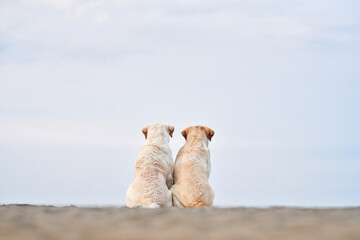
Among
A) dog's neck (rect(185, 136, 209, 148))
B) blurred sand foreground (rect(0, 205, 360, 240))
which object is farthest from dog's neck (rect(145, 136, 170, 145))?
Answer: blurred sand foreground (rect(0, 205, 360, 240))

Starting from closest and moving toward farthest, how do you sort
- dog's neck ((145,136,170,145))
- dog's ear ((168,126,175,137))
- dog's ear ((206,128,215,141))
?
dog's neck ((145,136,170,145)) < dog's ear ((168,126,175,137)) < dog's ear ((206,128,215,141))

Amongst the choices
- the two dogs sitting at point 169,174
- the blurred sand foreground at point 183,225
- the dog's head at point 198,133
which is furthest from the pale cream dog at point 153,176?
the blurred sand foreground at point 183,225

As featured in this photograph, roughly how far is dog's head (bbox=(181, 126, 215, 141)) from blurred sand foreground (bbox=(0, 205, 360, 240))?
224 inches

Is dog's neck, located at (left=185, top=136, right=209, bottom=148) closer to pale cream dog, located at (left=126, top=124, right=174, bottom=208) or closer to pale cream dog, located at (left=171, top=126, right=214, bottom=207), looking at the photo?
pale cream dog, located at (left=171, top=126, right=214, bottom=207)

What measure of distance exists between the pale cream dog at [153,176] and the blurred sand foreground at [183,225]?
394 centimetres

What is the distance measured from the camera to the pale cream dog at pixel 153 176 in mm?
10672

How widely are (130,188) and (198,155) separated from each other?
5.95 ft

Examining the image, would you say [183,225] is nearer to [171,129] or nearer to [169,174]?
[169,174]

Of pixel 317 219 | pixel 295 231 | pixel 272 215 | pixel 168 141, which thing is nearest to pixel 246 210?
pixel 272 215

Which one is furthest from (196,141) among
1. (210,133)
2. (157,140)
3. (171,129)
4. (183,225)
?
(183,225)

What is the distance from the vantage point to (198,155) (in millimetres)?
11758

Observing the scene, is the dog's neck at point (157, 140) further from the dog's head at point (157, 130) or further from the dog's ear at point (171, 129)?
the dog's ear at point (171, 129)

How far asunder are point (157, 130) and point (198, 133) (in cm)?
101

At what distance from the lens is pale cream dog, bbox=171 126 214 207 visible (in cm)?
1109
